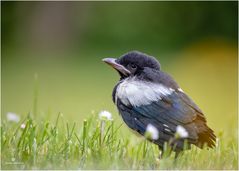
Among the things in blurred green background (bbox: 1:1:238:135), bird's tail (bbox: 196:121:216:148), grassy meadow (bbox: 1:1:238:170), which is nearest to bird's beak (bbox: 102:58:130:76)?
bird's tail (bbox: 196:121:216:148)

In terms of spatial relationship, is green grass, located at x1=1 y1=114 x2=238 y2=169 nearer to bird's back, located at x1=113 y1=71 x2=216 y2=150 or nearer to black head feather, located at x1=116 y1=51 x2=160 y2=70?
bird's back, located at x1=113 y1=71 x2=216 y2=150

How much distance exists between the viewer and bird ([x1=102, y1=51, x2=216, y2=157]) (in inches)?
173

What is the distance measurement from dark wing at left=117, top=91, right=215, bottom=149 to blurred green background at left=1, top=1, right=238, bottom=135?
31.2 feet

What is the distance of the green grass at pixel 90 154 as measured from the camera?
4.34 metres

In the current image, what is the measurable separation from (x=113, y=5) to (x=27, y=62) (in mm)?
4017

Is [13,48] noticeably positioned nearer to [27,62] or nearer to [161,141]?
[27,62]

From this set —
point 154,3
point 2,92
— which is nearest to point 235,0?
point 154,3

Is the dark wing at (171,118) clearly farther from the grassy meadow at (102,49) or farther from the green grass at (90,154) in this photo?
the grassy meadow at (102,49)

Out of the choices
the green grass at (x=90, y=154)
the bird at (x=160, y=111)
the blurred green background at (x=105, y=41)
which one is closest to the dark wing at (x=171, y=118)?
the bird at (x=160, y=111)

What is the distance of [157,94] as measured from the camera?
4469 millimetres

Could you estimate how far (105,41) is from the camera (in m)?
20.0

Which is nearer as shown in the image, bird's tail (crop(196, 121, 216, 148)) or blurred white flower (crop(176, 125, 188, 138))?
blurred white flower (crop(176, 125, 188, 138))

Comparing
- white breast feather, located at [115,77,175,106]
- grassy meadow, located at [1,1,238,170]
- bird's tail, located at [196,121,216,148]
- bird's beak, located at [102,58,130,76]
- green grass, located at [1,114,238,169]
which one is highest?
grassy meadow, located at [1,1,238,170]

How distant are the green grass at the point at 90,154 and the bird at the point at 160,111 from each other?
0.42 ft
